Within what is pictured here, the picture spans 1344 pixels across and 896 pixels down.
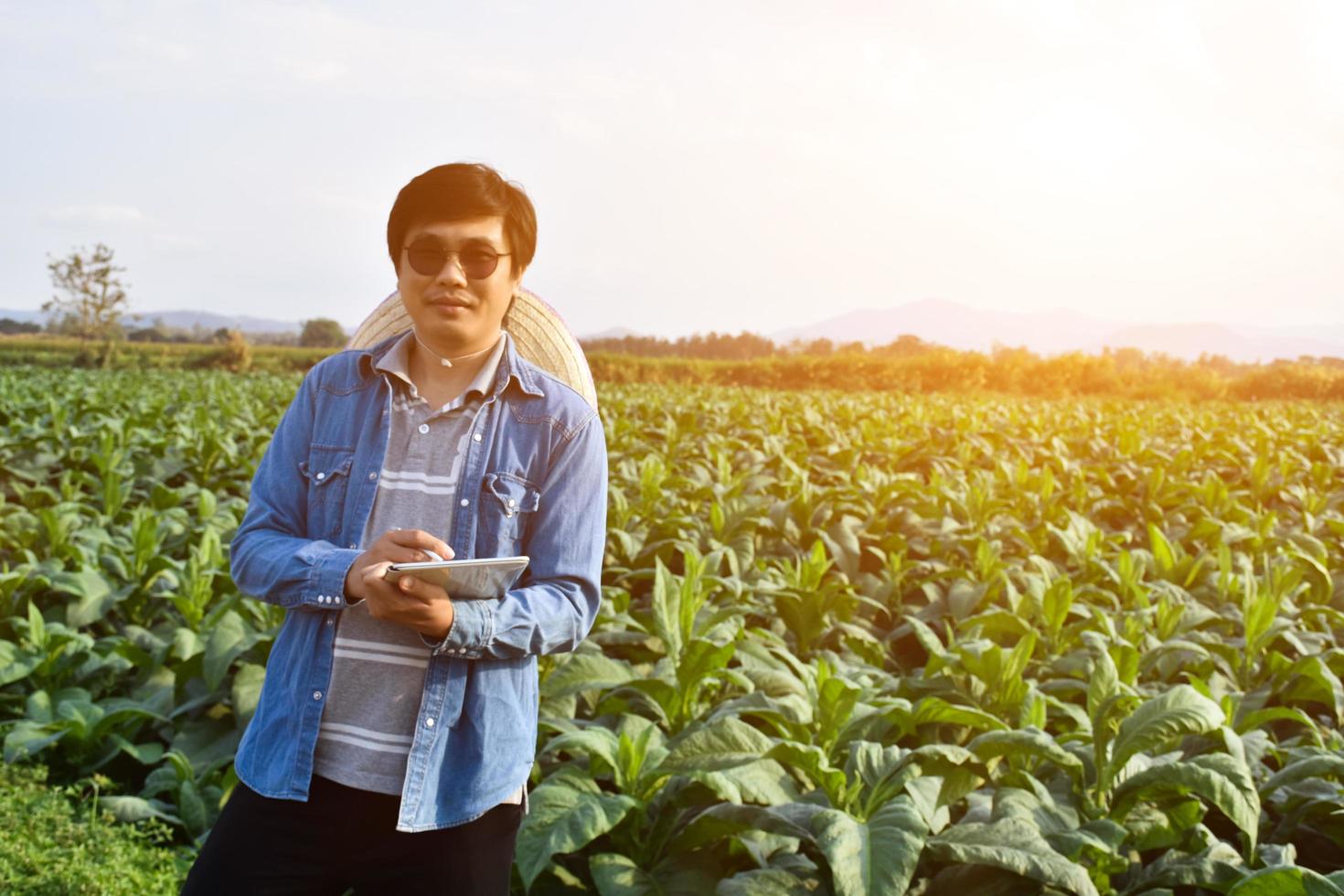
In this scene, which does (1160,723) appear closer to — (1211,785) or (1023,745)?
(1211,785)

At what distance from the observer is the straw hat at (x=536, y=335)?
219 cm

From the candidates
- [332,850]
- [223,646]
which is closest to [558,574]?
[332,850]

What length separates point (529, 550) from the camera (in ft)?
6.48

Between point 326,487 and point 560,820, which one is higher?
point 326,487

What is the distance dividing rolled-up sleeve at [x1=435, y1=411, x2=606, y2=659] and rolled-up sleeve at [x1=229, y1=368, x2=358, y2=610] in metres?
0.23

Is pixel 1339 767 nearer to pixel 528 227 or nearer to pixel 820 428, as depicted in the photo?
pixel 528 227

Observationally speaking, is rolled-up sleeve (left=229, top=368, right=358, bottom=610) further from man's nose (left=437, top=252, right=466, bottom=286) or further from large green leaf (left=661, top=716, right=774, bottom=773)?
large green leaf (left=661, top=716, right=774, bottom=773)

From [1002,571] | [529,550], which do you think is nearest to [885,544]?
[1002,571]

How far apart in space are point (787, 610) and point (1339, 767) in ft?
8.12

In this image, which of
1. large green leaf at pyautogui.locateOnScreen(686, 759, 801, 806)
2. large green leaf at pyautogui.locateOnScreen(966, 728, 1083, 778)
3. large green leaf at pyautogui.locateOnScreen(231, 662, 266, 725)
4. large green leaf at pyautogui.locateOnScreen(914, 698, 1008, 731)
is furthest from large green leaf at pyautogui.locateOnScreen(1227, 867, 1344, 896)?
large green leaf at pyautogui.locateOnScreen(231, 662, 266, 725)

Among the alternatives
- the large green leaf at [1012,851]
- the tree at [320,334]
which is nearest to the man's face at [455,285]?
the large green leaf at [1012,851]

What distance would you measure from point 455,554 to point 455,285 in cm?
46

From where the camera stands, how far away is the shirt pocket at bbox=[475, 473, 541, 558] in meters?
1.94

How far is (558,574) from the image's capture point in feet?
6.32
